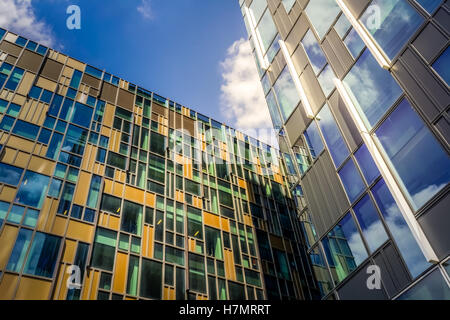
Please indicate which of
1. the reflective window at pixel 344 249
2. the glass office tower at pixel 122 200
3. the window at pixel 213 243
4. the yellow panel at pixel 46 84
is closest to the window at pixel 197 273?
the glass office tower at pixel 122 200

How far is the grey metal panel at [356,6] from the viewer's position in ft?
63.3

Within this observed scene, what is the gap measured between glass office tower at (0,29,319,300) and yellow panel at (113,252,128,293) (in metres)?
0.06

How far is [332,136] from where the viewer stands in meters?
20.8

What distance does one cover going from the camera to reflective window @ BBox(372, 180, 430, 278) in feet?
47.2

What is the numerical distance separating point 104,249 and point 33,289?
408 cm

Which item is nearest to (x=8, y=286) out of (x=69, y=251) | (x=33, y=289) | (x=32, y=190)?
(x=33, y=289)

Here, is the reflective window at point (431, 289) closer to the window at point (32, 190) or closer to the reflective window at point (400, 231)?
the reflective window at point (400, 231)

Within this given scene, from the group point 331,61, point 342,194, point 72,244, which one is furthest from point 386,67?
point 72,244

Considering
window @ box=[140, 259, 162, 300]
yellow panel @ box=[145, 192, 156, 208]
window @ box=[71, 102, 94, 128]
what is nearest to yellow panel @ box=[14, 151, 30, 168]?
window @ box=[71, 102, 94, 128]

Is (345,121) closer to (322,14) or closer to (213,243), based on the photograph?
(322,14)

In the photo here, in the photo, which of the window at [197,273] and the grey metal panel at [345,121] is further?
the window at [197,273]

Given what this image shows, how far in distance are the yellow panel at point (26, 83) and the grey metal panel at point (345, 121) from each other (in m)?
19.7

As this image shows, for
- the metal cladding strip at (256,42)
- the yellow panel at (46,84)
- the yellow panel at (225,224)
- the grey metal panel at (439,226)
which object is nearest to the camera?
the grey metal panel at (439,226)
